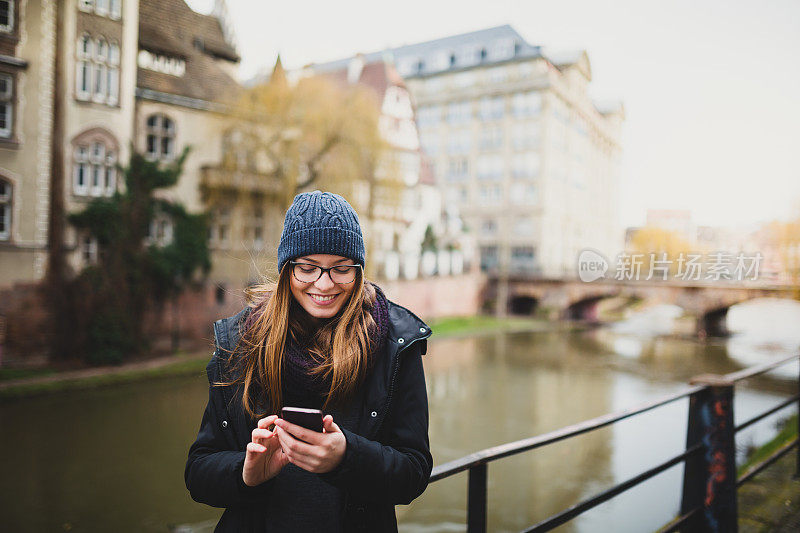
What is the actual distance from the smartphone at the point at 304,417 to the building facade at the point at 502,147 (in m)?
18.1

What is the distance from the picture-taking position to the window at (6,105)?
30.9ft

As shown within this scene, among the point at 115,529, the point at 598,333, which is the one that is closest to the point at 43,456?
the point at 115,529

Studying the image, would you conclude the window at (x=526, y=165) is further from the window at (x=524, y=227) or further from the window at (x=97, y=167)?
the window at (x=97, y=167)

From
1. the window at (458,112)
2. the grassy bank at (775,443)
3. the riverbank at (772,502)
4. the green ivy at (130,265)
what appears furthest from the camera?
the window at (458,112)

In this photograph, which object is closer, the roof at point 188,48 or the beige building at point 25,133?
the beige building at point 25,133

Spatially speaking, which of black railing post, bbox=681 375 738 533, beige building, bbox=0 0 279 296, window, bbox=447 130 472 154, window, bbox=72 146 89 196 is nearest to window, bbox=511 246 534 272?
window, bbox=447 130 472 154

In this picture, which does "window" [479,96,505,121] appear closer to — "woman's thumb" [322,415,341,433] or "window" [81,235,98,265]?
"window" [81,235,98,265]

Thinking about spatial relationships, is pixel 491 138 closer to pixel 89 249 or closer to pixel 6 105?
pixel 89 249

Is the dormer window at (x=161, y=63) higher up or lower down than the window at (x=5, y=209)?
higher up

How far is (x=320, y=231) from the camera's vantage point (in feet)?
3.78

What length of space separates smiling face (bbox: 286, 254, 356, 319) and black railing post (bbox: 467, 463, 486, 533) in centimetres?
62

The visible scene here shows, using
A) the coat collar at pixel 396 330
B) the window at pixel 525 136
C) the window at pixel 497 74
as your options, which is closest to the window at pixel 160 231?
the coat collar at pixel 396 330

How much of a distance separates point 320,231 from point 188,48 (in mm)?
11108

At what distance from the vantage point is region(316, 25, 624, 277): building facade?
22266 mm
